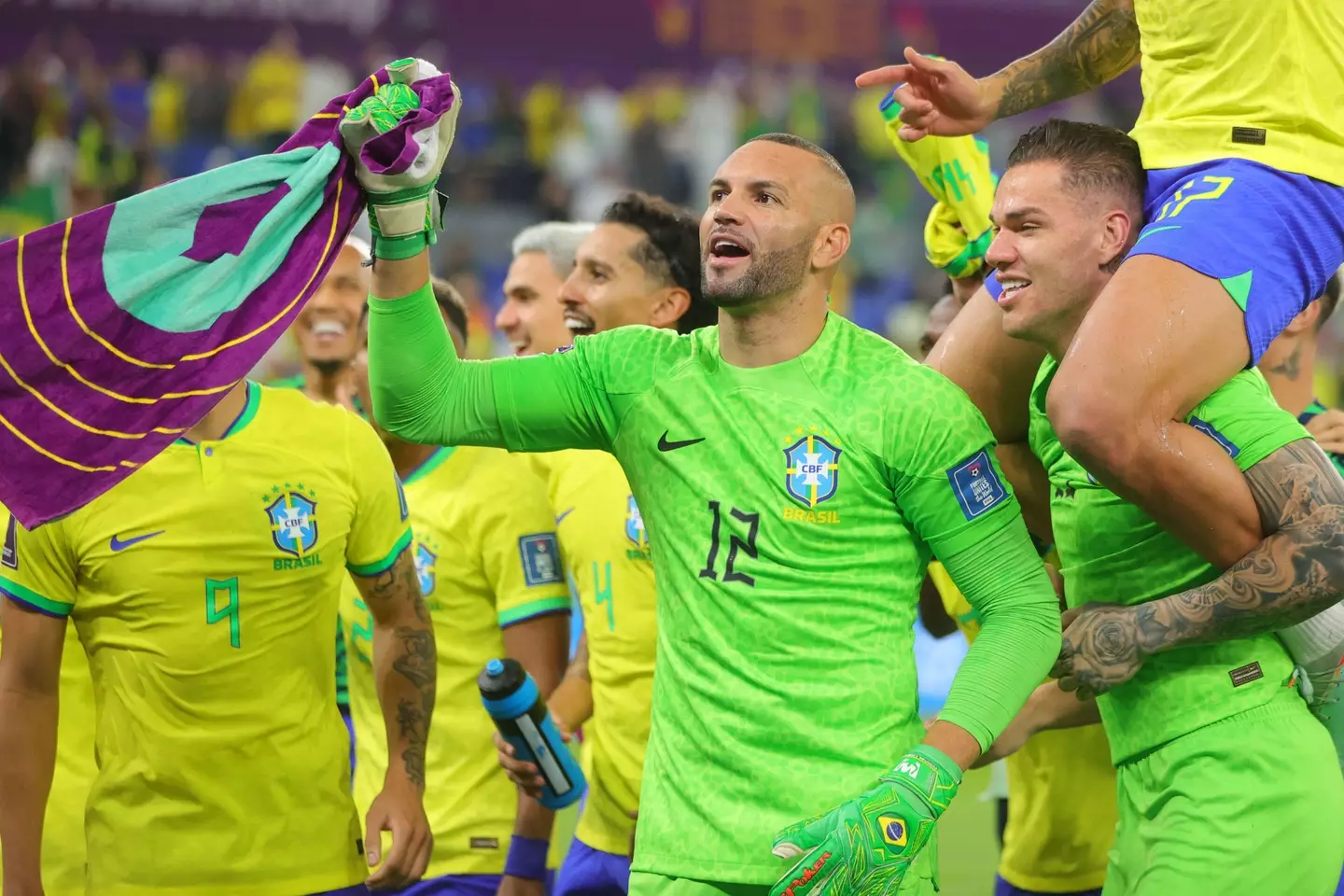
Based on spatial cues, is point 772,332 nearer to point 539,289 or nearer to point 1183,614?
point 1183,614

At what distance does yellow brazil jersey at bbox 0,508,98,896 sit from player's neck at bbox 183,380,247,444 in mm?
737

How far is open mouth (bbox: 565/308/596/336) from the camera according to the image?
5750 millimetres

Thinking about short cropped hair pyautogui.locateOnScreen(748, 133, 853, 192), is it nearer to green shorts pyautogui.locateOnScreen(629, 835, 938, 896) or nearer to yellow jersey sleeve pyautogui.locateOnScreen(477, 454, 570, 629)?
green shorts pyautogui.locateOnScreen(629, 835, 938, 896)

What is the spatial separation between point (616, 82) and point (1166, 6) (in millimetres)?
18289

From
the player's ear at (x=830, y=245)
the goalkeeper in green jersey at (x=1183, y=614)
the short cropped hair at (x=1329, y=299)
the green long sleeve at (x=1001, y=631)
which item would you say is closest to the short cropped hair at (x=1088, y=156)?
the goalkeeper in green jersey at (x=1183, y=614)

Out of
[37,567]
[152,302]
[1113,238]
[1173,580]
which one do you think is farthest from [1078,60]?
[37,567]

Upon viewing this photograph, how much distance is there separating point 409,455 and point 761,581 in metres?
2.54

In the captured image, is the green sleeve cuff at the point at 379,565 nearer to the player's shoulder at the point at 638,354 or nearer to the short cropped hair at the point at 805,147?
the player's shoulder at the point at 638,354

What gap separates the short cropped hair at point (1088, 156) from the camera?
12.5ft

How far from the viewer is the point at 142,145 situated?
17.7m

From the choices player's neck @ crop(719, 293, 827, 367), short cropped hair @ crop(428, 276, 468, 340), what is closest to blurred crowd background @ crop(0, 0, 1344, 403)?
short cropped hair @ crop(428, 276, 468, 340)

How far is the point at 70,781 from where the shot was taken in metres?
4.62

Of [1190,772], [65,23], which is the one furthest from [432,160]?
[65,23]

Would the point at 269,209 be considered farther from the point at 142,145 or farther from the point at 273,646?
the point at 142,145
